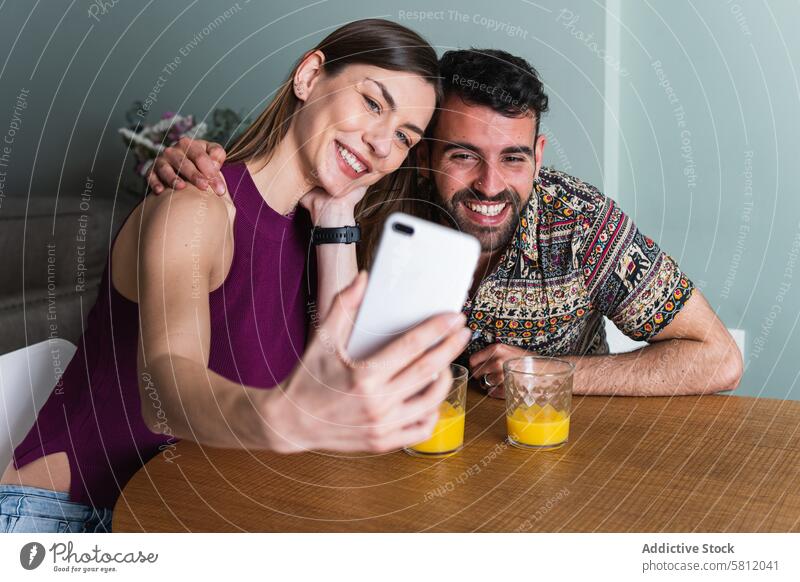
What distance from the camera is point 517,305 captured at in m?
1.20

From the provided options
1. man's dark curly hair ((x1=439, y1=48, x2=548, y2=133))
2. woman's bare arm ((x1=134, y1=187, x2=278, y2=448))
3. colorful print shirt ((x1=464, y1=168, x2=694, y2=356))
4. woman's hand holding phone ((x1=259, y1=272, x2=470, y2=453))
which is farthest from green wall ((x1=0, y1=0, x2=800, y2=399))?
woman's hand holding phone ((x1=259, y1=272, x2=470, y2=453))

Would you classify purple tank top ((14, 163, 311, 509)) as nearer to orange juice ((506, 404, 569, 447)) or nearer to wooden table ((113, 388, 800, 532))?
wooden table ((113, 388, 800, 532))

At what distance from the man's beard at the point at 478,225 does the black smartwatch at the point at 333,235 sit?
0.69 feet

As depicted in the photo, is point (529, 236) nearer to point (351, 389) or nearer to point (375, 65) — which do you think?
point (375, 65)

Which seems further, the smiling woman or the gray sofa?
the gray sofa

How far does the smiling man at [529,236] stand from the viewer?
3.74 feet

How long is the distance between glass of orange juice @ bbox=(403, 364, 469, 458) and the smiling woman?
45 millimetres

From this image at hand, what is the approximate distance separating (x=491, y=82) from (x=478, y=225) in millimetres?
204

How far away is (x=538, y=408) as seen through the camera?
785 mm

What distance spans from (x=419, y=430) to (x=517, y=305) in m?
0.60

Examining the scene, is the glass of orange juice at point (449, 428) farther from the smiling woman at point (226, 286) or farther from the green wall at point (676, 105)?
the green wall at point (676, 105)

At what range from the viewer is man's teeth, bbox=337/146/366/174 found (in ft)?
3.22
